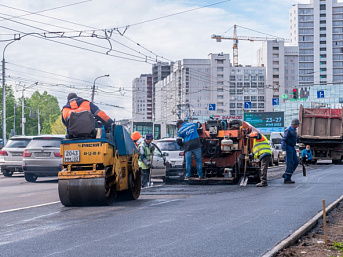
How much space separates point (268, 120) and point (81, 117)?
74.2 meters

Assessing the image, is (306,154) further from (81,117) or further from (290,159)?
(81,117)

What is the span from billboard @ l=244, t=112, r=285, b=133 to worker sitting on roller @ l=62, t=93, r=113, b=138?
72.8m

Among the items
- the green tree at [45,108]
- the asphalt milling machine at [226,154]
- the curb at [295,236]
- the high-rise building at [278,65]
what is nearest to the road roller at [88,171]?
the curb at [295,236]

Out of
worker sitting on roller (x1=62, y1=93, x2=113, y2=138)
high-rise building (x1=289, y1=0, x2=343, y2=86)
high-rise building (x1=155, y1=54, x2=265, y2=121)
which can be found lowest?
worker sitting on roller (x1=62, y1=93, x2=113, y2=138)

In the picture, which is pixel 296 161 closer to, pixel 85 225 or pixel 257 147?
pixel 257 147

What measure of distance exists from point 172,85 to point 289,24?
152 feet

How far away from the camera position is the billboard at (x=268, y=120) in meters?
83.3

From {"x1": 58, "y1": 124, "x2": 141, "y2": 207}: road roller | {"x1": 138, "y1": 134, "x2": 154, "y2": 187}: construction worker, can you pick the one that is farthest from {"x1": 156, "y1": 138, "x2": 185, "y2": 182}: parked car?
{"x1": 58, "y1": 124, "x2": 141, "y2": 207}: road roller

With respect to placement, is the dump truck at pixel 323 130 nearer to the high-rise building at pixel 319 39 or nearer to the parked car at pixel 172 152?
the parked car at pixel 172 152

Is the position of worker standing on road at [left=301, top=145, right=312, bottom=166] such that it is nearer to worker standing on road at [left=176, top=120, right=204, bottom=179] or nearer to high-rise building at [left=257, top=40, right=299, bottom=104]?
worker standing on road at [left=176, top=120, right=204, bottom=179]

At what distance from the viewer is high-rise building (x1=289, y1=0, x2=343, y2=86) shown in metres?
182

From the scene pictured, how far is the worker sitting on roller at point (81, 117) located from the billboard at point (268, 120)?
239 ft

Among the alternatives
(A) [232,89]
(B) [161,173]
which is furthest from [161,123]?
(A) [232,89]

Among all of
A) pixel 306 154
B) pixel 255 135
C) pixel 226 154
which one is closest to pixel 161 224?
pixel 255 135
